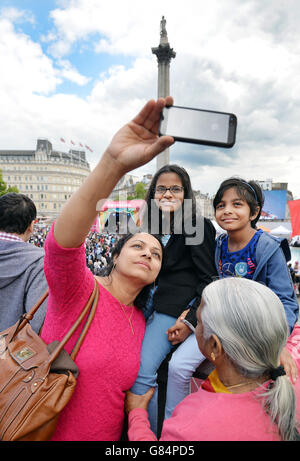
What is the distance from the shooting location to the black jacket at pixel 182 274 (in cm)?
204

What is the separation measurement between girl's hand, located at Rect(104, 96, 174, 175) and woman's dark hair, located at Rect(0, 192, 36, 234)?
4.55 feet

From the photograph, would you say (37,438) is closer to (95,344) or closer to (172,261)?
(95,344)

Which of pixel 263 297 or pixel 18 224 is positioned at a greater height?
pixel 18 224

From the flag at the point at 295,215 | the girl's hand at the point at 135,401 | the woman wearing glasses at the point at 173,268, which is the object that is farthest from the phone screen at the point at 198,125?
the flag at the point at 295,215

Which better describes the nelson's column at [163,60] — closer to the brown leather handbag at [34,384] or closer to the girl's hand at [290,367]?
the girl's hand at [290,367]

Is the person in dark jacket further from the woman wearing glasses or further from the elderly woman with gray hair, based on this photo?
the elderly woman with gray hair

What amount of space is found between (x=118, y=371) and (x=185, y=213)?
1.42 meters

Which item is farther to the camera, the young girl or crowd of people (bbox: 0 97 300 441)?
the young girl

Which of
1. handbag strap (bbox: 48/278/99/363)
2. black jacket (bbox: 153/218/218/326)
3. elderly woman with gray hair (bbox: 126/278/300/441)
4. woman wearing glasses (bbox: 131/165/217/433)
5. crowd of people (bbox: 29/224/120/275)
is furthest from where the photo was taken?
crowd of people (bbox: 29/224/120/275)

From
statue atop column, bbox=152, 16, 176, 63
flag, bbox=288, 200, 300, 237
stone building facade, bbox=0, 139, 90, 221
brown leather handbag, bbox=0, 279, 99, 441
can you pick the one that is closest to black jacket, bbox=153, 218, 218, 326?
brown leather handbag, bbox=0, 279, 99, 441

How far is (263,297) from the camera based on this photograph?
1.13 metres

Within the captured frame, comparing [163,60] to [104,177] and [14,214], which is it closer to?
[14,214]

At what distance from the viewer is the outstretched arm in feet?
3.47
